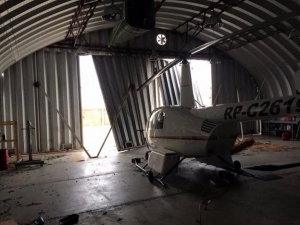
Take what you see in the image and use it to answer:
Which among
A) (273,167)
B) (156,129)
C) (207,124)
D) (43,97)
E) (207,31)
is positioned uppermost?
(207,31)

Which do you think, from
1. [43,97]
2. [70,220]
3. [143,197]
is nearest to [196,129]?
[143,197]

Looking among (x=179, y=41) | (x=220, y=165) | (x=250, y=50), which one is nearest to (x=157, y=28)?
(x=179, y=41)

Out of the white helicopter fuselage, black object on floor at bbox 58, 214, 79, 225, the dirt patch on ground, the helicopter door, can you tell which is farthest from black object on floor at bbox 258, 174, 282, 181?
black object on floor at bbox 58, 214, 79, 225

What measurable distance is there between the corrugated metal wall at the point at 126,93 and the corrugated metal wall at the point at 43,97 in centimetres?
128

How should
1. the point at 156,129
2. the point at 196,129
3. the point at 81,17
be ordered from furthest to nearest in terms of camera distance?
the point at 81,17 < the point at 156,129 < the point at 196,129

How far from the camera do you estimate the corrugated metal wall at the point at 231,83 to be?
45.1ft

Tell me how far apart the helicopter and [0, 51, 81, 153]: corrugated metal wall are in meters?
5.21

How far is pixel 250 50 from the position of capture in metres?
12.5

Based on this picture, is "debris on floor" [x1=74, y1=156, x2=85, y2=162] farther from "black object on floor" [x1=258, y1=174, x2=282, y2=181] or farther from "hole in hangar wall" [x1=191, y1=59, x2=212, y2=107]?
"hole in hangar wall" [x1=191, y1=59, x2=212, y2=107]

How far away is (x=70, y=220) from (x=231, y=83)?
1242cm

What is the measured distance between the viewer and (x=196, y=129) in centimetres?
525

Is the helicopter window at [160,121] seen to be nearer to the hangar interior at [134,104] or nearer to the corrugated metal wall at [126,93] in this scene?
the hangar interior at [134,104]

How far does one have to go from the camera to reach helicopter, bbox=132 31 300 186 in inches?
178

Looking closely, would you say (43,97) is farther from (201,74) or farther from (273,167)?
(273,167)
